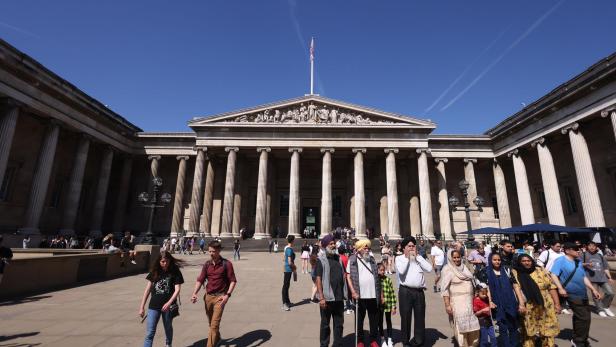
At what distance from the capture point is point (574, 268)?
5.48 m

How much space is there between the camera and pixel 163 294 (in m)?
4.64

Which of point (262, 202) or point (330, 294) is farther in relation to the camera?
point (262, 202)

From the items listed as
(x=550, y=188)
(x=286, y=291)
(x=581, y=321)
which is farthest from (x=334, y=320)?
(x=550, y=188)

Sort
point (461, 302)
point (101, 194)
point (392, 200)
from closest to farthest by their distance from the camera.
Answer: point (461, 302)
point (392, 200)
point (101, 194)

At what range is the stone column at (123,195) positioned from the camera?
30705 millimetres

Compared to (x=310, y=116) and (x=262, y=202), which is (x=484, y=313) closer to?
(x=262, y=202)

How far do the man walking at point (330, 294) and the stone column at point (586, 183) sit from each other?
2463 centimetres

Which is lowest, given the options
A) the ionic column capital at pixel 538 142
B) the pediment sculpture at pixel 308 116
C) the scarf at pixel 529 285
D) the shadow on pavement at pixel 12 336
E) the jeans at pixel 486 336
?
the shadow on pavement at pixel 12 336

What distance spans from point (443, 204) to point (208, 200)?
24.7 m

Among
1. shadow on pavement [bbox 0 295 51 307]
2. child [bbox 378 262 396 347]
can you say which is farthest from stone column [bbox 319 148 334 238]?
child [bbox 378 262 396 347]

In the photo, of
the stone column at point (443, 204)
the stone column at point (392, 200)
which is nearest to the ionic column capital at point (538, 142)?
the stone column at point (443, 204)

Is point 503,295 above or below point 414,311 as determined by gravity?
above

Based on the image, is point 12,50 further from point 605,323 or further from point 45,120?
point 605,323

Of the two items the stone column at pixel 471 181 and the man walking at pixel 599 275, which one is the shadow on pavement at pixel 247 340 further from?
the stone column at pixel 471 181
